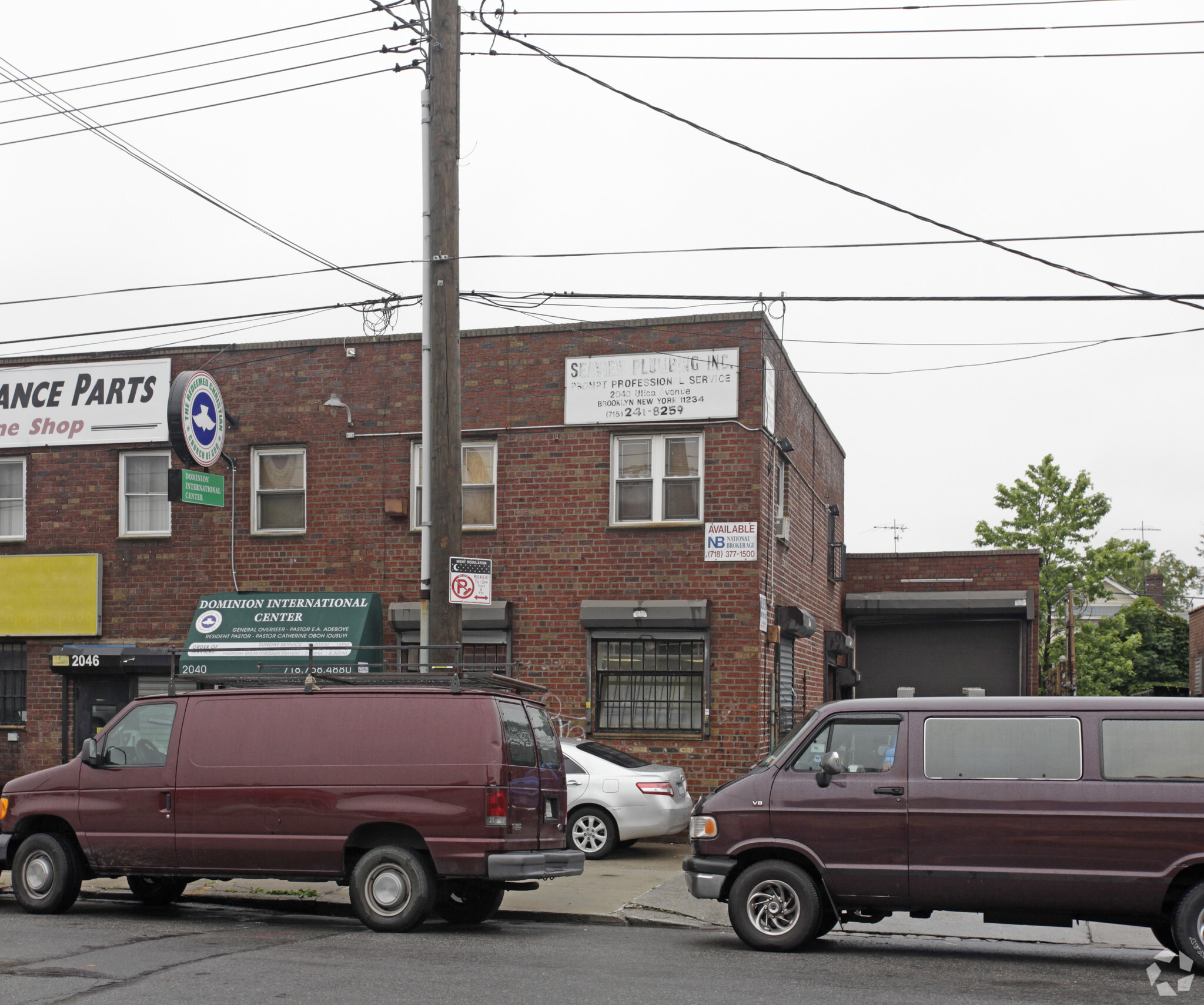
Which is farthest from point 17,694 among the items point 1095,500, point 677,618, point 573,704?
point 1095,500

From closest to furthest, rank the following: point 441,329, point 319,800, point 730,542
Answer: point 319,800 < point 441,329 < point 730,542

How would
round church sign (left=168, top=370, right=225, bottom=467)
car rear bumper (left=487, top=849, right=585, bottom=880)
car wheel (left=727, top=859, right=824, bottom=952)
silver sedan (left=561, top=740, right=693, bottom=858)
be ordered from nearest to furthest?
car wheel (left=727, top=859, right=824, bottom=952)
car rear bumper (left=487, top=849, right=585, bottom=880)
silver sedan (left=561, top=740, right=693, bottom=858)
round church sign (left=168, top=370, right=225, bottom=467)

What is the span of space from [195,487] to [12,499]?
428 centimetres

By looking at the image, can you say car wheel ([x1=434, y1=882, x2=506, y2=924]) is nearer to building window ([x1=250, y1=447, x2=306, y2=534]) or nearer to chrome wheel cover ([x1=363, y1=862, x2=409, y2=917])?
chrome wheel cover ([x1=363, y1=862, x2=409, y2=917])

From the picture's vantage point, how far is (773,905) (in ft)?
32.8

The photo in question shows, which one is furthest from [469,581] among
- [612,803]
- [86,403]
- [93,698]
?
[86,403]

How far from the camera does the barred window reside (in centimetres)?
1859

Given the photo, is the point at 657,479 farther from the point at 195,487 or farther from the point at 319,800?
the point at 319,800

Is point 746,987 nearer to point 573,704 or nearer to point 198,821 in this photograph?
point 198,821

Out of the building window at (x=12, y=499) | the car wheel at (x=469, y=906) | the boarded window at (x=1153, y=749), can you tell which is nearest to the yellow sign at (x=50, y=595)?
the building window at (x=12, y=499)

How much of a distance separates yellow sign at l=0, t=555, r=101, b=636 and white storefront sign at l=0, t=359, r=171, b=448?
6.09ft

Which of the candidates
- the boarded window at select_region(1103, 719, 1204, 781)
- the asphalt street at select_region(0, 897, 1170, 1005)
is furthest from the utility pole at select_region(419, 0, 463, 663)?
the boarded window at select_region(1103, 719, 1204, 781)

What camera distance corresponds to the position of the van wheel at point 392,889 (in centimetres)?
1041

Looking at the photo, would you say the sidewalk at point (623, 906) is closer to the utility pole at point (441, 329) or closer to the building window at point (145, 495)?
the utility pole at point (441, 329)
